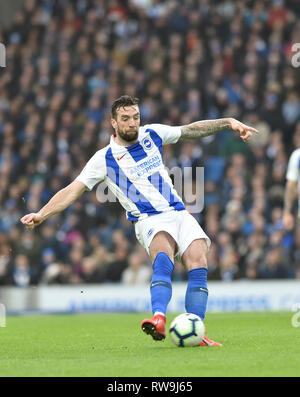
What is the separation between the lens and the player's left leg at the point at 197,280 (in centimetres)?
832

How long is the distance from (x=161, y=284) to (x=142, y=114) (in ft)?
42.4

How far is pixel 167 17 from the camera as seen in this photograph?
22.9 metres

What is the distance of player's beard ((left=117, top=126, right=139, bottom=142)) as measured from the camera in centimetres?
857

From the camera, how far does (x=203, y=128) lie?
872cm

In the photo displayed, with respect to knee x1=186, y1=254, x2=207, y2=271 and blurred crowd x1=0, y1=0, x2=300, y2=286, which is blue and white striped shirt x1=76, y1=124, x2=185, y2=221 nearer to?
knee x1=186, y1=254, x2=207, y2=271

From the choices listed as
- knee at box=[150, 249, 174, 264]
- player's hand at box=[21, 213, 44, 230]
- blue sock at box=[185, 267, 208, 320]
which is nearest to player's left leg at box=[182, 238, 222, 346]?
blue sock at box=[185, 267, 208, 320]

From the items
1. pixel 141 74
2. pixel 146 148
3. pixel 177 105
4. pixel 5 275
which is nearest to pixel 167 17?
pixel 141 74

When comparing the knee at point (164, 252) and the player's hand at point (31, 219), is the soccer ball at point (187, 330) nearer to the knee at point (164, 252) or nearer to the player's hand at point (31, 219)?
the knee at point (164, 252)

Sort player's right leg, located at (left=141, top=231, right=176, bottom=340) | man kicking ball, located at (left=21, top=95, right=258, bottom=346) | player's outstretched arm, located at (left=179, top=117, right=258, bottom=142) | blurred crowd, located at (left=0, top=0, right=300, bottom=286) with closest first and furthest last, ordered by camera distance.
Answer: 1. player's right leg, located at (left=141, top=231, right=176, bottom=340)
2. man kicking ball, located at (left=21, top=95, right=258, bottom=346)
3. player's outstretched arm, located at (left=179, top=117, right=258, bottom=142)
4. blurred crowd, located at (left=0, top=0, right=300, bottom=286)

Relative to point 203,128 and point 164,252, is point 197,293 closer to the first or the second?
point 164,252

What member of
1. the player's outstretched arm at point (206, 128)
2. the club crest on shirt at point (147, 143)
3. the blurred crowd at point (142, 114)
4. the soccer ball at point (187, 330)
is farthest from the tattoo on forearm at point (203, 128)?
the blurred crowd at point (142, 114)

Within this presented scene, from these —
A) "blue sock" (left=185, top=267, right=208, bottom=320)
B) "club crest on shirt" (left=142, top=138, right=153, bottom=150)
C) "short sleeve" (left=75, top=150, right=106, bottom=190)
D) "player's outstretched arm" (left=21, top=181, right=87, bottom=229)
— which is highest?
"club crest on shirt" (left=142, top=138, right=153, bottom=150)
